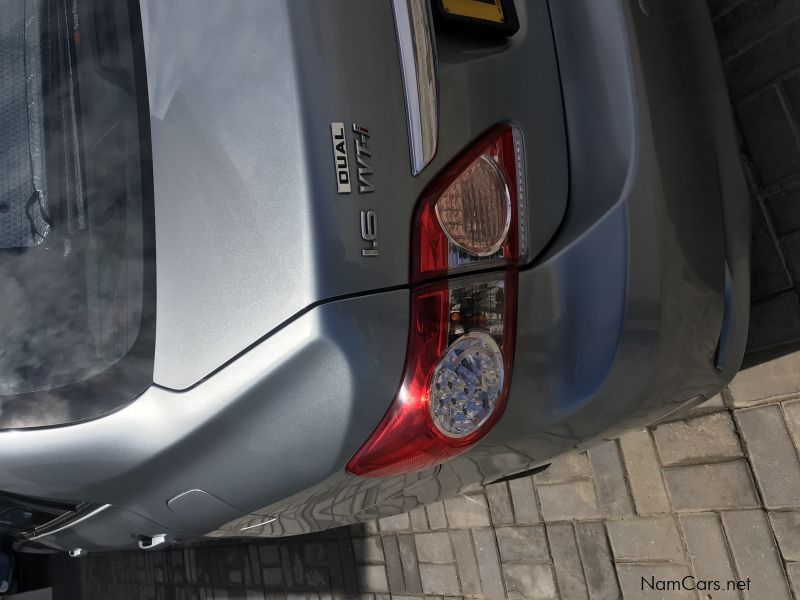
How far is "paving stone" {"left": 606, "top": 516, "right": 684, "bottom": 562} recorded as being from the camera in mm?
2736

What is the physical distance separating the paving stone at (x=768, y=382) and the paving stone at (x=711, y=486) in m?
0.21

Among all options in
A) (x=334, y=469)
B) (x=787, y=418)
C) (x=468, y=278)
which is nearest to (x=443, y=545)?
(x=787, y=418)

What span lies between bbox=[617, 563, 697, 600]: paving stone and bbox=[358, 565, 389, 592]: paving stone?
4.24ft

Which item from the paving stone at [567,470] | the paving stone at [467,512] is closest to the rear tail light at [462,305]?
the paving stone at [567,470]

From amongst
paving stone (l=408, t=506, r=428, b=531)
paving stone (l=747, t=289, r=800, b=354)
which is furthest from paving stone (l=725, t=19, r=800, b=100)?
paving stone (l=408, t=506, r=428, b=531)

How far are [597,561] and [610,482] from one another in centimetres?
29

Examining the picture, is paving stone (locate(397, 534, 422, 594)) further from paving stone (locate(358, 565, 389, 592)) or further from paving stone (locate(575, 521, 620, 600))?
paving stone (locate(575, 521, 620, 600))

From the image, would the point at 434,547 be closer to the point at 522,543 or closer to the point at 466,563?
the point at 466,563

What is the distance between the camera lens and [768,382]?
2.51 metres

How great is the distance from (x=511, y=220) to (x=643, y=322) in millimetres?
368

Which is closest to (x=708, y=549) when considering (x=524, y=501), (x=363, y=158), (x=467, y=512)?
(x=524, y=501)

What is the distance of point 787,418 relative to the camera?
2467mm

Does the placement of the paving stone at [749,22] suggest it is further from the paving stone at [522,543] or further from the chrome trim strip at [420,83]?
the paving stone at [522,543]

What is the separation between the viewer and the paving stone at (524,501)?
316 cm
